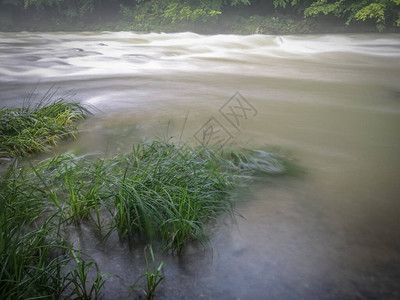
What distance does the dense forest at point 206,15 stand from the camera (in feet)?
51.3

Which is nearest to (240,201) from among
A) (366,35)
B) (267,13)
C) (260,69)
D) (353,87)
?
(353,87)

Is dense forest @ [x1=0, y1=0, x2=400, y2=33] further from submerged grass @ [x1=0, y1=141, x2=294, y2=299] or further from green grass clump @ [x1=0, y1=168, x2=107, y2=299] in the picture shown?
green grass clump @ [x1=0, y1=168, x2=107, y2=299]

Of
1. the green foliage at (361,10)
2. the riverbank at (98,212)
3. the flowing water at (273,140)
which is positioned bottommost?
the flowing water at (273,140)

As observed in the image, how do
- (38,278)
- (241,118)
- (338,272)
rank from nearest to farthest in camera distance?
(38,278), (338,272), (241,118)

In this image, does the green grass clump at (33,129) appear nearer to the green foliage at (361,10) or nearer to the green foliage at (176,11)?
→ the green foliage at (361,10)

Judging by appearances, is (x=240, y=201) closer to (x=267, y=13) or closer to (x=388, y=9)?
(x=388, y=9)

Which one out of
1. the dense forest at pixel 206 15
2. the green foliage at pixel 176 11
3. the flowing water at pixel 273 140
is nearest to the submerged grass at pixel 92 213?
the flowing water at pixel 273 140

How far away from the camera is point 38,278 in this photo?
1526 mm

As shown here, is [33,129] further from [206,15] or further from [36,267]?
[206,15]

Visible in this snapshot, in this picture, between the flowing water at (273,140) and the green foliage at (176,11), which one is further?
the green foliage at (176,11)

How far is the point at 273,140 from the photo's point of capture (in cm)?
417

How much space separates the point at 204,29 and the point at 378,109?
588 inches

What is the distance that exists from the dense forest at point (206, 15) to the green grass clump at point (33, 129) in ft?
49.9

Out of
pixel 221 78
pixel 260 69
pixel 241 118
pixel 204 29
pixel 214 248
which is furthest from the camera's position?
pixel 204 29
